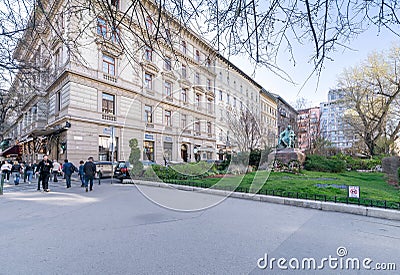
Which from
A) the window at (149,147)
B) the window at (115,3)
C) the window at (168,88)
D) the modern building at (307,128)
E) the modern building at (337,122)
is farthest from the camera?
the modern building at (307,128)

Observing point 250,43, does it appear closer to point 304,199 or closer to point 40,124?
point 304,199

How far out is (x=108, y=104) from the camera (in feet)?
73.0

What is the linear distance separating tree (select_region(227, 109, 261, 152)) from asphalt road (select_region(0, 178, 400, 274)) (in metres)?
2.77

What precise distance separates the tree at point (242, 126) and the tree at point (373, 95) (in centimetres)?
2111

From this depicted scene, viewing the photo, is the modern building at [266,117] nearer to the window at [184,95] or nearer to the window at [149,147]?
the window at [149,147]

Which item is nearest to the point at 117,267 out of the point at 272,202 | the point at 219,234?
the point at 219,234

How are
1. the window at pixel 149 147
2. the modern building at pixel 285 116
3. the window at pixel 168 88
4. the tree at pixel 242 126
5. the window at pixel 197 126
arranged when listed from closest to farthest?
the window at pixel 168 88 → the window at pixel 197 126 → the window at pixel 149 147 → the tree at pixel 242 126 → the modern building at pixel 285 116

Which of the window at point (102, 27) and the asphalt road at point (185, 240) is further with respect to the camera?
the window at point (102, 27)

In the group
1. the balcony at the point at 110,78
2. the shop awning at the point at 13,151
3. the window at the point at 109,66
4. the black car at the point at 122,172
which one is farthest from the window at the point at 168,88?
the shop awning at the point at 13,151

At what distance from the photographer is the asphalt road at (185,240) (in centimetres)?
337

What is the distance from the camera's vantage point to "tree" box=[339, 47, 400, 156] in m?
25.1

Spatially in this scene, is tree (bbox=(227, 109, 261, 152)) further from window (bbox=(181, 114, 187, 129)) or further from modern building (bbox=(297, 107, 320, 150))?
modern building (bbox=(297, 107, 320, 150))

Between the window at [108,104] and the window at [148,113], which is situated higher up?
the window at [108,104]

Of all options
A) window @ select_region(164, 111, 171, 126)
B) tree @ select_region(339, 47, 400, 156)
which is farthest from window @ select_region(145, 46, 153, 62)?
tree @ select_region(339, 47, 400, 156)
